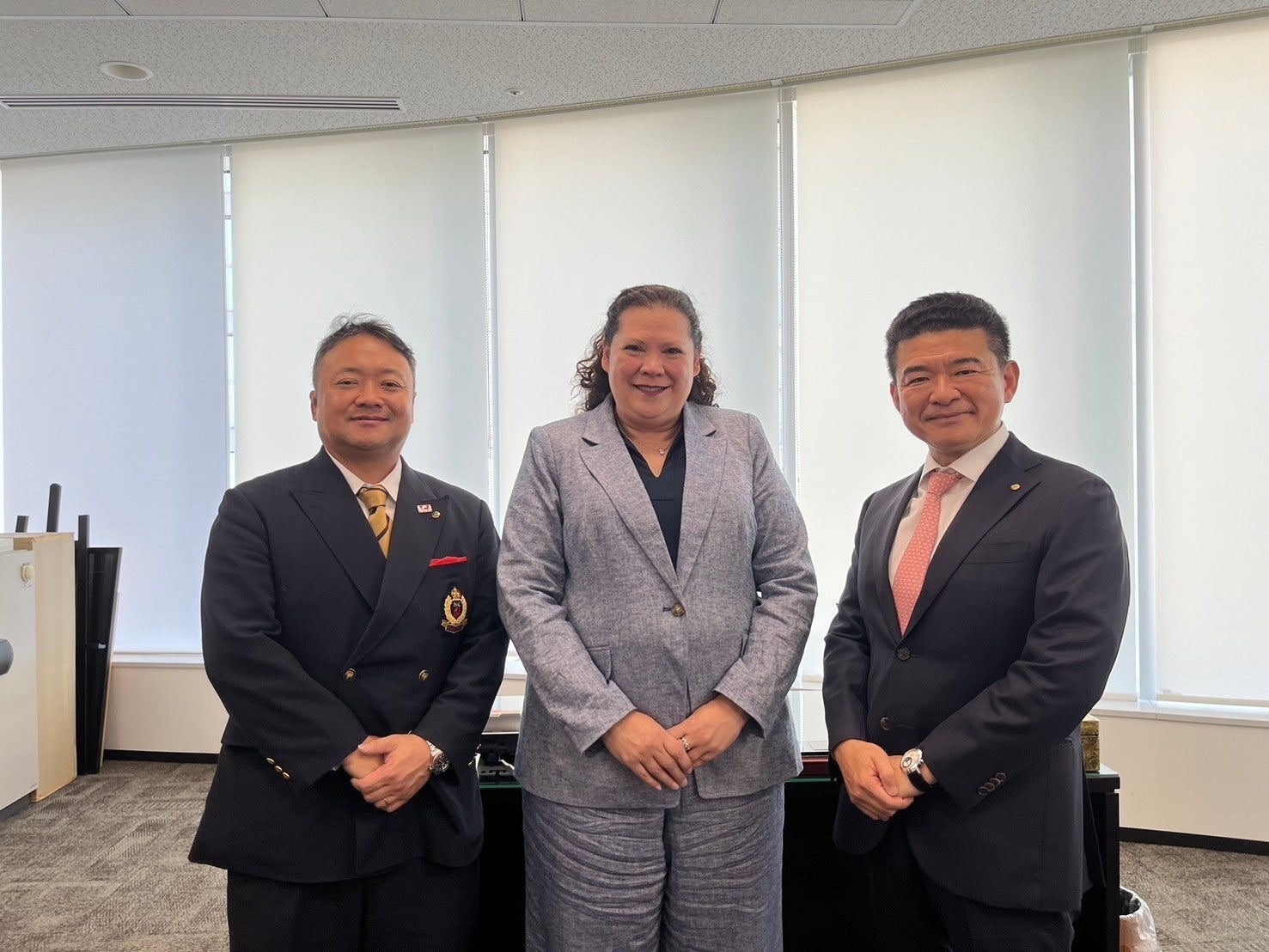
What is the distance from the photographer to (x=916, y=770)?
1.38m

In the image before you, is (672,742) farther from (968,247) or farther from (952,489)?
(968,247)

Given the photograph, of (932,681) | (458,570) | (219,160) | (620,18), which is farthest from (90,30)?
(932,681)

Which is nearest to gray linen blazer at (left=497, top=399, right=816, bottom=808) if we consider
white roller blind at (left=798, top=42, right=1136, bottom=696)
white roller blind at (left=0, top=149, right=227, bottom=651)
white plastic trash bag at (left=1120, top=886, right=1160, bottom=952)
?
white plastic trash bag at (left=1120, top=886, right=1160, bottom=952)

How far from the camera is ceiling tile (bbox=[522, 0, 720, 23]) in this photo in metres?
2.89

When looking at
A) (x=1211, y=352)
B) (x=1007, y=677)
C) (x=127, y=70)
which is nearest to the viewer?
(x=1007, y=677)

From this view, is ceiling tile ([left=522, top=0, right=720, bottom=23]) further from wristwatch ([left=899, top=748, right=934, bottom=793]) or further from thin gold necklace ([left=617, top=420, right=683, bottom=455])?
wristwatch ([left=899, top=748, right=934, bottom=793])

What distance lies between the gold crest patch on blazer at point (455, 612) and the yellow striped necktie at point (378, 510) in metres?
0.15

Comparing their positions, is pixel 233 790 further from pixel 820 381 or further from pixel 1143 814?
pixel 1143 814

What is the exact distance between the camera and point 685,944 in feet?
4.77

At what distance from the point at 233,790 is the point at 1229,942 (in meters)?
2.79

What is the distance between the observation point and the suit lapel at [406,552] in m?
1.51

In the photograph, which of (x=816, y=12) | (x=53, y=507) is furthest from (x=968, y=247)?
(x=53, y=507)

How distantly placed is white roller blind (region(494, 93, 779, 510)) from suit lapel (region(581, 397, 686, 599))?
2224 mm

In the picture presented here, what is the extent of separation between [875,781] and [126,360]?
14.4 ft
